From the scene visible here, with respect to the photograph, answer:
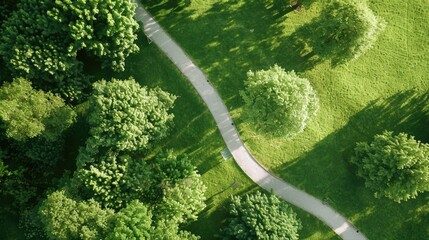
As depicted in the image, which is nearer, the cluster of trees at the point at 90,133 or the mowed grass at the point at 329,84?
the cluster of trees at the point at 90,133

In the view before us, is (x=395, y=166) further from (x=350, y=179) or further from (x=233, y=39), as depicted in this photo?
(x=233, y=39)

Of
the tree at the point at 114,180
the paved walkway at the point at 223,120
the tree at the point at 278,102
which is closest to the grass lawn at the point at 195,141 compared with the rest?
the paved walkway at the point at 223,120

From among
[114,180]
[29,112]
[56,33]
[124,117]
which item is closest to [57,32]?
[56,33]

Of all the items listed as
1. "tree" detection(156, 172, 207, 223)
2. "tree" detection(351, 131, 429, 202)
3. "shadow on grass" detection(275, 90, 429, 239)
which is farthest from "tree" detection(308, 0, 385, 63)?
"tree" detection(156, 172, 207, 223)

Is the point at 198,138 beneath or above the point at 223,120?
beneath

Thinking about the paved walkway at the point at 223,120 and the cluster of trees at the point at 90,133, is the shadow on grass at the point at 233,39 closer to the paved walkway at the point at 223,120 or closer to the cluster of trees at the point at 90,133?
the paved walkway at the point at 223,120

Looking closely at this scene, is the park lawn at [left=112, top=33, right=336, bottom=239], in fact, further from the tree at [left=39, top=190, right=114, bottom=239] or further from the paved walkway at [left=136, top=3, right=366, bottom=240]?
the tree at [left=39, top=190, right=114, bottom=239]

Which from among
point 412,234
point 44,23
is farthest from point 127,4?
point 412,234

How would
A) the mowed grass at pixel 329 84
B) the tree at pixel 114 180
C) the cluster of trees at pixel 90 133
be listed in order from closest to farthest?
the cluster of trees at pixel 90 133, the tree at pixel 114 180, the mowed grass at pixel 329 84
